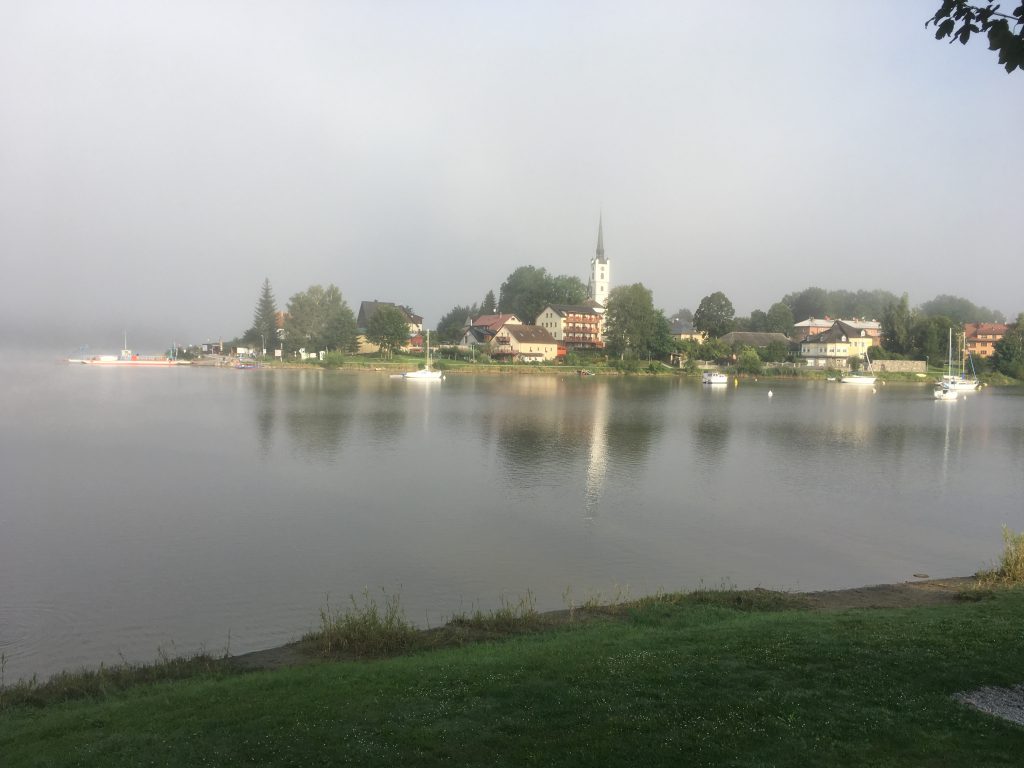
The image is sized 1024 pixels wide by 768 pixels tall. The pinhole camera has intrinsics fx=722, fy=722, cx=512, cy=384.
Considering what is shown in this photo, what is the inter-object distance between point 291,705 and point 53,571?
9000 mm

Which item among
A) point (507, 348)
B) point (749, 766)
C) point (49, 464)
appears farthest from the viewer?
point (507, 348)

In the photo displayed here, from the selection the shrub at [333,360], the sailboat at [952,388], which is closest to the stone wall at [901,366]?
the sailboat at [952,388]

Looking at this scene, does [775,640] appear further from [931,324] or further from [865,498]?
[931,324]

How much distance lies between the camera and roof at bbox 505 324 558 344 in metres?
96.8

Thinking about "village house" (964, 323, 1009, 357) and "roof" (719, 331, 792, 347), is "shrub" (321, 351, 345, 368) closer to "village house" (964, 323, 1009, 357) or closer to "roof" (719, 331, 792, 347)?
"roof" (719, 331, 792, 347)

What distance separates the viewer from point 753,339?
10712 cm

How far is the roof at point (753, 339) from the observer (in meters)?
105

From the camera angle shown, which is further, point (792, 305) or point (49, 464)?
point (792, 305)

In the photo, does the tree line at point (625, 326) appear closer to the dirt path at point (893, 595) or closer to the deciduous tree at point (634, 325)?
the deciduous tree at point (634, 325)

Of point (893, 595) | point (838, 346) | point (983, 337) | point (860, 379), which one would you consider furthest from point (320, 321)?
point (983, 337)

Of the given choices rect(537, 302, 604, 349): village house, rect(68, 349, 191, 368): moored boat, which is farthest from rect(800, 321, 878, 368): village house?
rect(68, 349, 191, 368): moored boat

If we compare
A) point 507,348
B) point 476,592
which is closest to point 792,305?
point 507,348

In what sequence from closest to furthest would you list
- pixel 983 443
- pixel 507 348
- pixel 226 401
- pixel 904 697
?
pixel 904 697, pixel 983 443, pixel 226 401, pixel 507 348

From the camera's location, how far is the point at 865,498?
2062 centimetres
